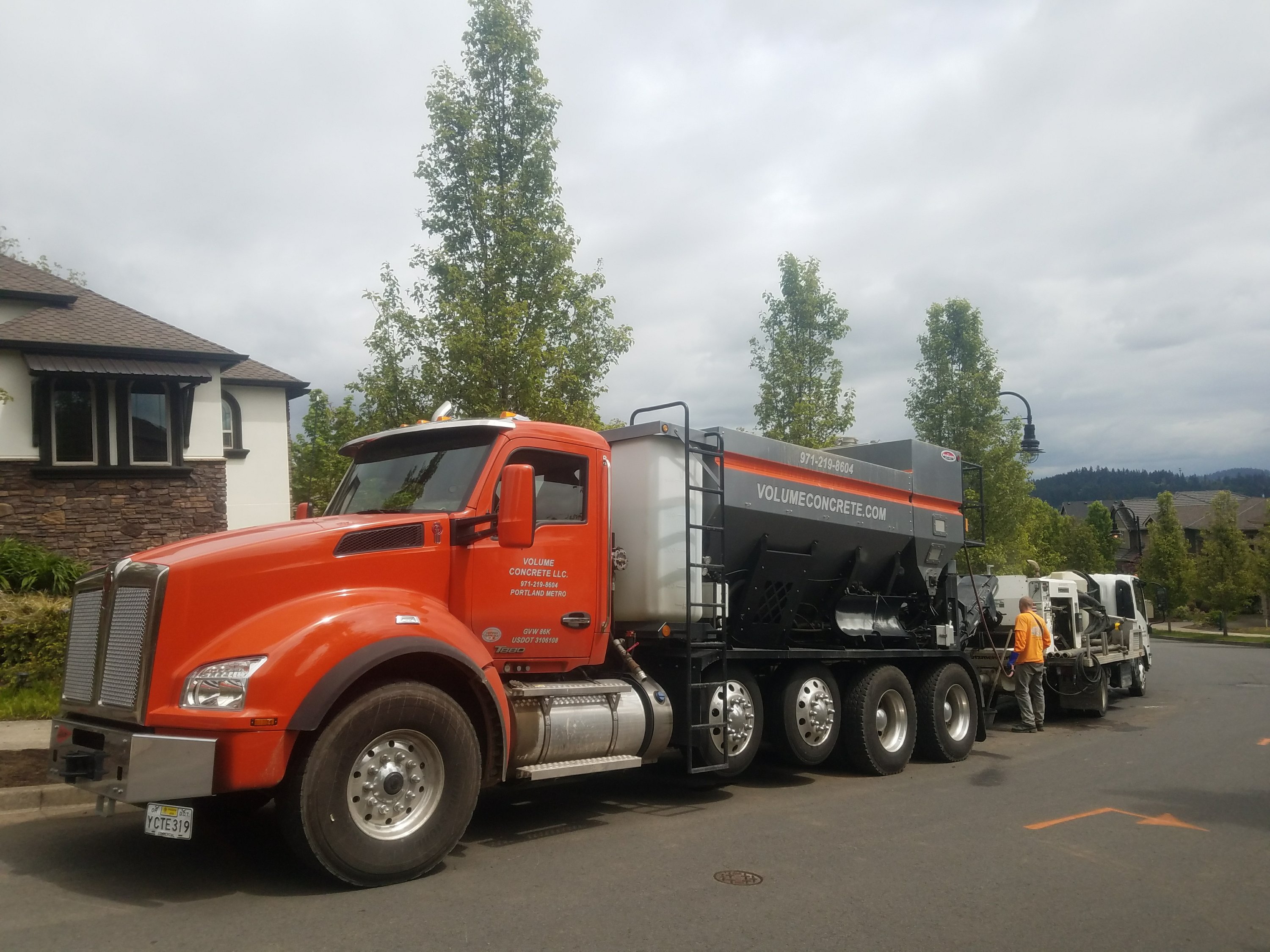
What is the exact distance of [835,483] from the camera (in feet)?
31.9

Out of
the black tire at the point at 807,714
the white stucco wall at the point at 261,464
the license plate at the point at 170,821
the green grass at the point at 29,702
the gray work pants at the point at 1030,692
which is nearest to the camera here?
the license plate at the point at 170,821

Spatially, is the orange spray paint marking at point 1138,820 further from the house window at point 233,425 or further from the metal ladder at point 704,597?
the house window at point 233,425

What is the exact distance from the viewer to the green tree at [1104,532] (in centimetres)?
6016

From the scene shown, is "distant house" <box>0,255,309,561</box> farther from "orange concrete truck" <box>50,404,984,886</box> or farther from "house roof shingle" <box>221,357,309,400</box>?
"orange concrete truck" <box>50,404,984,886</box>

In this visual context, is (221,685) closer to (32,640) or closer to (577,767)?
(577,767)

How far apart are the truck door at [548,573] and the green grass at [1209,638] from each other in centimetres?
3971

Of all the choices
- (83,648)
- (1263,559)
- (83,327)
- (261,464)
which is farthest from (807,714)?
(1263,559)

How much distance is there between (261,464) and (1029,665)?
691 inches

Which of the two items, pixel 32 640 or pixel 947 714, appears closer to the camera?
pixel 947 714

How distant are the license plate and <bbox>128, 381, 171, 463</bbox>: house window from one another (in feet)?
44.8

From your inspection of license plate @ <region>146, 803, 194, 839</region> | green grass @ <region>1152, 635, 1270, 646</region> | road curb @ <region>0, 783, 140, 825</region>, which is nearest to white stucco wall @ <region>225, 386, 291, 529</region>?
road curb @ <region>0, 783, 140, 825</region>

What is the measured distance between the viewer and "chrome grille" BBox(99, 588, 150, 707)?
17.8 feet

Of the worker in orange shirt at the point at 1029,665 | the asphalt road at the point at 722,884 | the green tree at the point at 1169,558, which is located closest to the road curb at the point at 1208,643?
the green tree at the point at 1169,558

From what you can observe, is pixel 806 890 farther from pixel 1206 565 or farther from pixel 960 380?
pixel 1206 565
